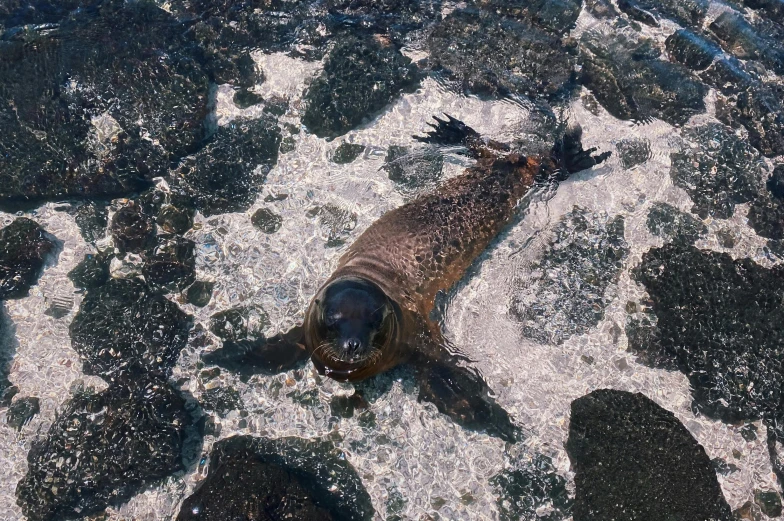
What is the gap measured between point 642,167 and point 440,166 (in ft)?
11.4

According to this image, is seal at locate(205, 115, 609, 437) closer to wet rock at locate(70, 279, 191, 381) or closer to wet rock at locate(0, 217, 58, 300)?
wet rock at locate(70, 279, 191, 381)

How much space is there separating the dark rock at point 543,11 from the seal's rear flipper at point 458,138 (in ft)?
10.7

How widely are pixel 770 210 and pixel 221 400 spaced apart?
911cm

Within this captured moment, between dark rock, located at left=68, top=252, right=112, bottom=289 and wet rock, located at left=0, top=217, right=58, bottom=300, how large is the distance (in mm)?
528

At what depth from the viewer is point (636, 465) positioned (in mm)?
6758

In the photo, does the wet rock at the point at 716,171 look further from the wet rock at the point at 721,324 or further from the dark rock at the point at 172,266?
the dark rock at the point at 172,266

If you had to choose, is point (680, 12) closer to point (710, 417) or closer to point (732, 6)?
point (732, 6)

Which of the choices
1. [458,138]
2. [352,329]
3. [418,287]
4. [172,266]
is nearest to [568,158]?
[458,138]

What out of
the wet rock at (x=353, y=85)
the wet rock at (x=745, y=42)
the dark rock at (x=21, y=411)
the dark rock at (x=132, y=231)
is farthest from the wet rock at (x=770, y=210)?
the dark rock at (x=21, y=411)

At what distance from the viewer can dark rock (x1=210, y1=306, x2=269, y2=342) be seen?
25.3ft

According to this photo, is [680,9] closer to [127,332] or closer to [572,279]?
[572,279]

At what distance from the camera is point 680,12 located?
1130 cm

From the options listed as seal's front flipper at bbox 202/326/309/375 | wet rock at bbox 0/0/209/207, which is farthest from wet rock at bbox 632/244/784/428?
wet rock at bbox 0/0/209/207

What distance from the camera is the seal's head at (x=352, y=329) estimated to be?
595cm
